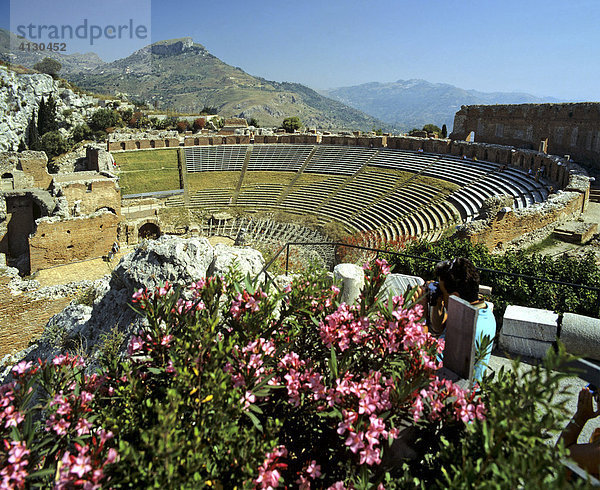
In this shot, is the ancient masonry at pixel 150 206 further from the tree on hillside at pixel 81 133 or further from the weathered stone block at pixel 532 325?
the tree on hillside at pixel 81 133

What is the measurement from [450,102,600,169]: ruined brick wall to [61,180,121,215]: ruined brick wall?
1070 inches

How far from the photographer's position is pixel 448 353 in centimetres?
345

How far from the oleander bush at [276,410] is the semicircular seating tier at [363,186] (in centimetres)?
1524

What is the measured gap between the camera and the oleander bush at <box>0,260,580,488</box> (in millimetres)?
2172

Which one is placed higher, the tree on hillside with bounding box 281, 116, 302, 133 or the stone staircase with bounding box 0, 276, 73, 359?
the tree on hillside with bounding box 281, 116, 302, 133

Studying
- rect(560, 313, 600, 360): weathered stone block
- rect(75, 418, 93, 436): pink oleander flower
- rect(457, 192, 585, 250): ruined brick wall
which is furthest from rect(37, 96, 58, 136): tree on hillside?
rect(560, 313, 600, 360): weathered stone block

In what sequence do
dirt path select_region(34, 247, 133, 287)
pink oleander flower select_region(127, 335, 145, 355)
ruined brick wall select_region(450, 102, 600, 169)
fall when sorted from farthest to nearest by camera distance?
ruined brick wall select_region(450, 102, 600, 169), dirt path select_region(34, 247, 133, 287), pink oleander flower select_region(127, 335, 145, 355)

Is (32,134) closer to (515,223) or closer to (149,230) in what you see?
(149,230)

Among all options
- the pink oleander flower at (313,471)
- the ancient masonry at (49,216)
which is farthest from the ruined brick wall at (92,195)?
the pink oleander flower at (313,471)

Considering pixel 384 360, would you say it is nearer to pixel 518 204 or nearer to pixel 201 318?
pixel 201 318

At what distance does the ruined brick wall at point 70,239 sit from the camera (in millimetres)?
17125

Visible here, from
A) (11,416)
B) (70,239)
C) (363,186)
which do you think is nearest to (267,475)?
(11,416)

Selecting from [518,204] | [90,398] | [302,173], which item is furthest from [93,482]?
[302,173]

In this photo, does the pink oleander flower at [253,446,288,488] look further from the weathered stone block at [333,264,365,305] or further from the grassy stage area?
the grassy stage area
